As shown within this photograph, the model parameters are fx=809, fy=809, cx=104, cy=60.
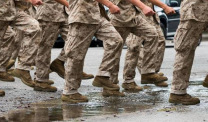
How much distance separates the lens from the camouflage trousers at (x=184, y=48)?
9.02m

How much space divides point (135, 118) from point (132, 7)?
3051mm

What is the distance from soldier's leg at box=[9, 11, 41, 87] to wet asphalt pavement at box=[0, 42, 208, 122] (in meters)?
0.22

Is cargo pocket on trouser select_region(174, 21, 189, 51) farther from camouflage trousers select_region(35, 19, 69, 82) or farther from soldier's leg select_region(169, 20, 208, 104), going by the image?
camouflage trousers select_region(35, 19, 69, 82)

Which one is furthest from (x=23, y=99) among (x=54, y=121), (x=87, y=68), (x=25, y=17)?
(x=87, y=68)

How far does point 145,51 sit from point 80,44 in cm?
242

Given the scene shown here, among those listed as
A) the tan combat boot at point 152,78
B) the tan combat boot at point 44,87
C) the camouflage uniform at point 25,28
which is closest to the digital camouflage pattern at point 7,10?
the camouflage uniform at point 25,28

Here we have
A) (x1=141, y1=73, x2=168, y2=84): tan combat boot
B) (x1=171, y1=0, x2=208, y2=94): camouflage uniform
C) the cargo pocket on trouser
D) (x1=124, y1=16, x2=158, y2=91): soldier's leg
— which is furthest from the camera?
(x1=141, y1=73, x2=168, y2=84): tan combat boot

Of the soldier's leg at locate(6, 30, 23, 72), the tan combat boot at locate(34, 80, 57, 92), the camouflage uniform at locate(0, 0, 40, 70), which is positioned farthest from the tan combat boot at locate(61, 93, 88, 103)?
the soldier's leg at locate(6, 30, 23, 72)

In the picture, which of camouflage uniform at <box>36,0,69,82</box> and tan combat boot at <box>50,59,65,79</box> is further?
tan combat boot at <box>50,59,65,79</box>

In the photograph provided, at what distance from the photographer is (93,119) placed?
798 cm

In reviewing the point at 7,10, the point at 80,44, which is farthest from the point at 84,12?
the point at 7,10

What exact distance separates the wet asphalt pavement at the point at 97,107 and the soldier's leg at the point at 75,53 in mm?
162

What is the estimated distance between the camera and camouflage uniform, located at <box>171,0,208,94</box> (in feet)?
29.3

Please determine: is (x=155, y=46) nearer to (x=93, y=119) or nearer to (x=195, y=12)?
(x=195, y=12)
